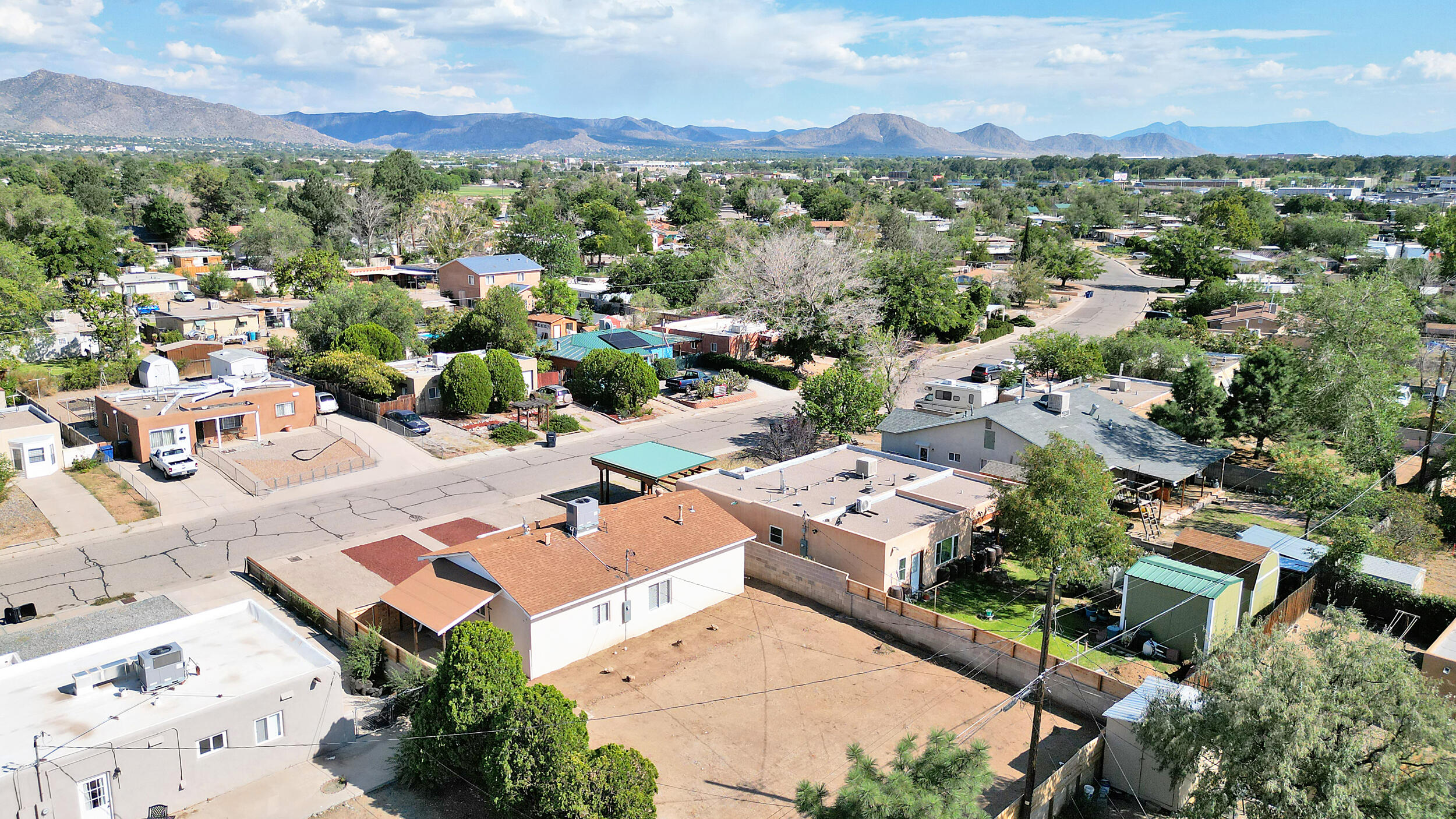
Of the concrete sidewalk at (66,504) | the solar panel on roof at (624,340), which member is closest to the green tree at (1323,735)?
the concrete sidewalk at (66,504)

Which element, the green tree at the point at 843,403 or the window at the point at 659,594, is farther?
the green tree at the point at 843,403

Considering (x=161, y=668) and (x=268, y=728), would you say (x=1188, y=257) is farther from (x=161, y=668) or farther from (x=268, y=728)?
(x=161, y=668)

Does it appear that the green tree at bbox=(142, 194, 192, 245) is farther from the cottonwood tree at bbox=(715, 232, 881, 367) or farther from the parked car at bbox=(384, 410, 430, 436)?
the parked car at bbox=(384, 410, 430, 436)

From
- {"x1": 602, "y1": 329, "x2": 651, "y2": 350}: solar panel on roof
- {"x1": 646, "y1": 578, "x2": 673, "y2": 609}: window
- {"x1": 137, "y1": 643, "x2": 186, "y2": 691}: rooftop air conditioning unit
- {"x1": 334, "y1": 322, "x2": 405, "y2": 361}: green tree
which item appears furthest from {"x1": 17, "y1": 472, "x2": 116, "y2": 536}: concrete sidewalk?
{"x1": 602, "y1": 329, "x2": 651, "y2": 350}: solar panel on roof

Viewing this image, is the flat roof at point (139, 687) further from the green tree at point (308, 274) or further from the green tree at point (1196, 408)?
the green tree at point (308, 274)

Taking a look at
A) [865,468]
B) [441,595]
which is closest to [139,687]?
[441,595]

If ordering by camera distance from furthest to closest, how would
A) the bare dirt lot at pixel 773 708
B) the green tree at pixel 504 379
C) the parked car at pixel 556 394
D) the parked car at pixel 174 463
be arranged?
the parked car at pixel 556 394 < the green tree at pixel 504 379 < the parked car at pixel 174 463 < the bare dirt lot at pixel 773 708
